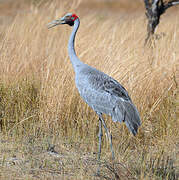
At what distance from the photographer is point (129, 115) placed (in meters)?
4.11

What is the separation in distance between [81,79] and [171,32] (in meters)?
3.45

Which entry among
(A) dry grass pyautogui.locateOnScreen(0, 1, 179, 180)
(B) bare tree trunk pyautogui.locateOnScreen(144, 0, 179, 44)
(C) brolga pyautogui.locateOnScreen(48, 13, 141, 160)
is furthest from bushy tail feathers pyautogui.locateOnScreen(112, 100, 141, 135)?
(B) bare tree trunk pyautogui.locateOnScreen(144, 0, 179, 44)

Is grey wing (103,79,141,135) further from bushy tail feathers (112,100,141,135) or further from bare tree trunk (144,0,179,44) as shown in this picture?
bare tree trunk (144,0,179,44)

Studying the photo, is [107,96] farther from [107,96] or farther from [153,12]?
[153,12]

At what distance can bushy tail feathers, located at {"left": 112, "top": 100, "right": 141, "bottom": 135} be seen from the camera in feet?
13.4

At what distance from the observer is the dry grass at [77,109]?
3.93 metres

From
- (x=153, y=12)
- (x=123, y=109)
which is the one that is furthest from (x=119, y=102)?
(x=153, y=12)

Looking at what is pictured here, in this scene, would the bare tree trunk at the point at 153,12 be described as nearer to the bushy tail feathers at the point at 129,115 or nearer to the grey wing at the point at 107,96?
the grey wing at the point at 107,96

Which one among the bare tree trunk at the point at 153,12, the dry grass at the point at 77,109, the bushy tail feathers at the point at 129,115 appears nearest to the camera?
the dry grass at the point at 77,109

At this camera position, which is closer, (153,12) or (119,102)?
(119,102)

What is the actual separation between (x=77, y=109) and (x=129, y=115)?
1173mm

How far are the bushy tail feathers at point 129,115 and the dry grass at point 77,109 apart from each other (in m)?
0.32

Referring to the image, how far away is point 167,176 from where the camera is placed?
3576 millimetres

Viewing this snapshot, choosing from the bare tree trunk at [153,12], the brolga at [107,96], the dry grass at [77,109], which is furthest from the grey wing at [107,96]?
the bare tree trunk at [153,12]
